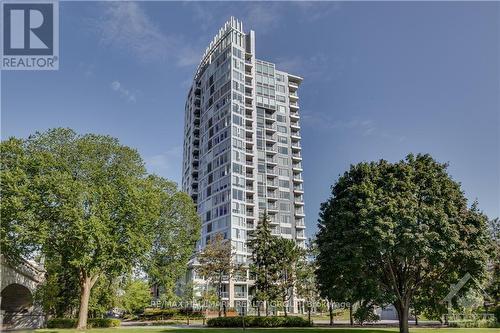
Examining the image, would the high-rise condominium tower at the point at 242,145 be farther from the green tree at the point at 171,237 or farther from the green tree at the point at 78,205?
the green tree at the point at 78,205

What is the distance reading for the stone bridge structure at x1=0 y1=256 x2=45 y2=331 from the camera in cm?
4478

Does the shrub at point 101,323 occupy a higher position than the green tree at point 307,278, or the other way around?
the green tree at point 307,278

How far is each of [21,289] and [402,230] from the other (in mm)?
46296

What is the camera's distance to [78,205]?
39.7 meters

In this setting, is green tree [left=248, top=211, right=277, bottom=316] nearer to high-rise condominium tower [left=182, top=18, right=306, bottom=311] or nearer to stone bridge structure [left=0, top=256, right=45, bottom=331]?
stone bridge structure [left=0, top=256, right=45, bottom=331]

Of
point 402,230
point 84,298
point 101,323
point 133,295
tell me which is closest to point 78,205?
point 84,298

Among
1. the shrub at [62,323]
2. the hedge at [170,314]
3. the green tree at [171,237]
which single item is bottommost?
the hedge at [170,314]

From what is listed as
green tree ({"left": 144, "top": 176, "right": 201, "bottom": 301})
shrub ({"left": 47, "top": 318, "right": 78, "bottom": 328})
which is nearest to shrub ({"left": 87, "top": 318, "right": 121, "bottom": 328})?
shrub ({"left": 47, "top": 318, "right": 78, "bottom": 328})

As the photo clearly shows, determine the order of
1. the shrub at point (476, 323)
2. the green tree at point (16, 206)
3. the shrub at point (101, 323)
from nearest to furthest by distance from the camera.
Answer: the green tree at point (16, 206), the shrub at point (101, 323), the shrub at point (476, 323)

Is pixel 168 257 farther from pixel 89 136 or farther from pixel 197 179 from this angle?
pixel 197 179

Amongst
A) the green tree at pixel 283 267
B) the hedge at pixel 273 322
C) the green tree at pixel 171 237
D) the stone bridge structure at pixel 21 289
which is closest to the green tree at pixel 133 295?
the green tree at pixel 171 237

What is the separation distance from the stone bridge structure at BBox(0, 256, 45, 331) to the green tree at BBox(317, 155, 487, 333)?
3365 cm

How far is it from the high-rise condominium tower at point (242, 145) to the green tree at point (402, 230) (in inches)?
2097

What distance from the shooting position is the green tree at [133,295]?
54944 millimetres
